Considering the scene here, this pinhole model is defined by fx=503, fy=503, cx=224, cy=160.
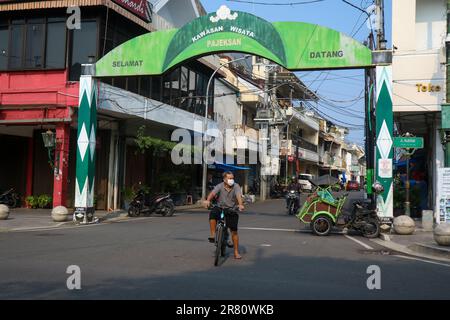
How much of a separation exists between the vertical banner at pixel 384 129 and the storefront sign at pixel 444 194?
170 centimetres

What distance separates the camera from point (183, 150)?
2803 cm

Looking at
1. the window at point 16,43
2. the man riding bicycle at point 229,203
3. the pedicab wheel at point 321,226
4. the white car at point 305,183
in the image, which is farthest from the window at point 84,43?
the white car at point 305,183

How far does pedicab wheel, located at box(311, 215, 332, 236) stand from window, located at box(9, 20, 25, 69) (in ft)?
50.5

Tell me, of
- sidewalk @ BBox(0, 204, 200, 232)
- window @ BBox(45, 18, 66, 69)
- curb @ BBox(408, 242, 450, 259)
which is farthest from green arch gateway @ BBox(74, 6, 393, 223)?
window @ BBox(45, 18, 66, 69)

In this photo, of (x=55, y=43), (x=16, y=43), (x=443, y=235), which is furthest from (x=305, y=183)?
(x=443, y=235)

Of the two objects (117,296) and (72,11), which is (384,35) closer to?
(72,11)

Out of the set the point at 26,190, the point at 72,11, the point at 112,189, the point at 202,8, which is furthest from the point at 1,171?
the point at 202,8

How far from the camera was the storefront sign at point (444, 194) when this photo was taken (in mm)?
14008

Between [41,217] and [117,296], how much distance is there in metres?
14.4

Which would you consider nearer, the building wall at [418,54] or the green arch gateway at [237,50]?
the green arch gateway at [237,50]

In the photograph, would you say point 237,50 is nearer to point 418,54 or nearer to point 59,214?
point 418,54

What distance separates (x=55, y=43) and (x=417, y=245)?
1735 centimetres

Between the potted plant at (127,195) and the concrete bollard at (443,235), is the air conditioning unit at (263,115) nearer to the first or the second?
the potted plant at (127,195)

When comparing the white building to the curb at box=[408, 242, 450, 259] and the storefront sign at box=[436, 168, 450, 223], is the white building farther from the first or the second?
the curb at box=[408, 242, 450, 259]
